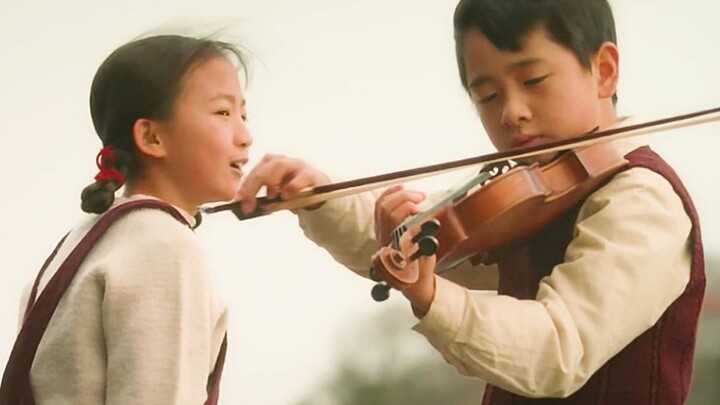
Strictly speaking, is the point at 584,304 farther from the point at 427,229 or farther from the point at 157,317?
the point at 157,317

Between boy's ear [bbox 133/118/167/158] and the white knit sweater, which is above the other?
boy's ear [bbox 133/118/167/158]

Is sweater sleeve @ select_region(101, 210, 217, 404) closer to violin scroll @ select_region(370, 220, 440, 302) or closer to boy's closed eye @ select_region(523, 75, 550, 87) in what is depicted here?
violin scroll @ select_region(370, 220, 440, 302)

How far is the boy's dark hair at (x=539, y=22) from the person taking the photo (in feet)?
2.80

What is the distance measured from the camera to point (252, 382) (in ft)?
3.46

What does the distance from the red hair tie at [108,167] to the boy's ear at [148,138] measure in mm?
23

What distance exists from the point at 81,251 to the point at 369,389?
1.41 ft

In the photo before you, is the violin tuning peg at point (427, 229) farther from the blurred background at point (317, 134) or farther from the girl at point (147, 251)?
the blurred background at point (317, 134)

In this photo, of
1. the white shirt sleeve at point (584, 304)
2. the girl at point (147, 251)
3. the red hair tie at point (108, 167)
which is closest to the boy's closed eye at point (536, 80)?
the white shirt sleeve at point (584, 304)

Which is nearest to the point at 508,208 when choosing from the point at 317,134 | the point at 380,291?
the point at 380,291

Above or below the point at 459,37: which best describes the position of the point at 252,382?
below

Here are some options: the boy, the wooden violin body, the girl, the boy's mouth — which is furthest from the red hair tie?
the boy's mouth

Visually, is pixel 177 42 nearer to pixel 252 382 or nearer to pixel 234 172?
pixel 234 172

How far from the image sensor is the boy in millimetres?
730

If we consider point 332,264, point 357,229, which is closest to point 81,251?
point 357,229
